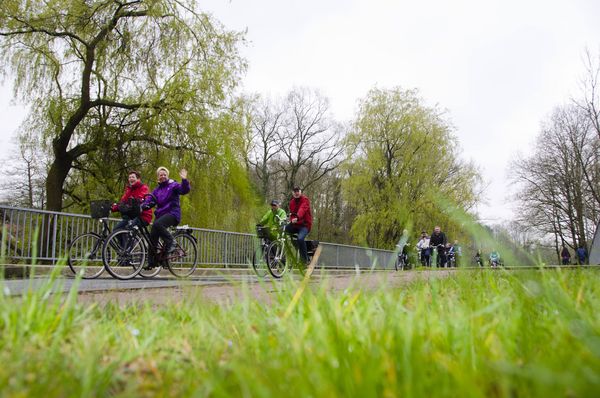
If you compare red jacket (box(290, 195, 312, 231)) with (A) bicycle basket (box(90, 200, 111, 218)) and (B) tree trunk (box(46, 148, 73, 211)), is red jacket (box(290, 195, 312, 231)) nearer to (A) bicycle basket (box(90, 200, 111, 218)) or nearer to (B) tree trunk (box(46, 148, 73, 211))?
(A) bicycle basket (box(90, 200, 111, 218))

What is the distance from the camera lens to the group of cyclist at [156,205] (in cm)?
959

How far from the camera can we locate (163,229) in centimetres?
984

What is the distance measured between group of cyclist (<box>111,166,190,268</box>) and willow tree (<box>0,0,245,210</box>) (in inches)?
234

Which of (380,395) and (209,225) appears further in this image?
(209,225)

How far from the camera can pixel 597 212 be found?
106ft

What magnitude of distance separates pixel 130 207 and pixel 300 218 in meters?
3.41

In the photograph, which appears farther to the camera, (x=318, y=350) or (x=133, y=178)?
(x=133, y=178)

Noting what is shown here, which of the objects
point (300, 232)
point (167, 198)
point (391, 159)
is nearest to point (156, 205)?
point (167, 198)

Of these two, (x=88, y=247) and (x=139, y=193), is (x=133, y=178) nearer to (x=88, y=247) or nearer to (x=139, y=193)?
(x=139, y=193)

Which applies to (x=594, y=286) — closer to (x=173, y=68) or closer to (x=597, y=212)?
(x=173, y=68)

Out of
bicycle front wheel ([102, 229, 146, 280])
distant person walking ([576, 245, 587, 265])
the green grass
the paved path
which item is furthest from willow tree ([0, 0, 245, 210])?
distant person walking ([576, 245, 587, 265])

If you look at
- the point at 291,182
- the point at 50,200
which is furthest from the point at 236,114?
the point at 291,182

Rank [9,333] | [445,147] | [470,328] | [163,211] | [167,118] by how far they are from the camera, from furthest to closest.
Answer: [445,147] → [167,118] → [163,211] → [9,333] → [470,328]

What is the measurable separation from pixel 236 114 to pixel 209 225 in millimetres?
3624
